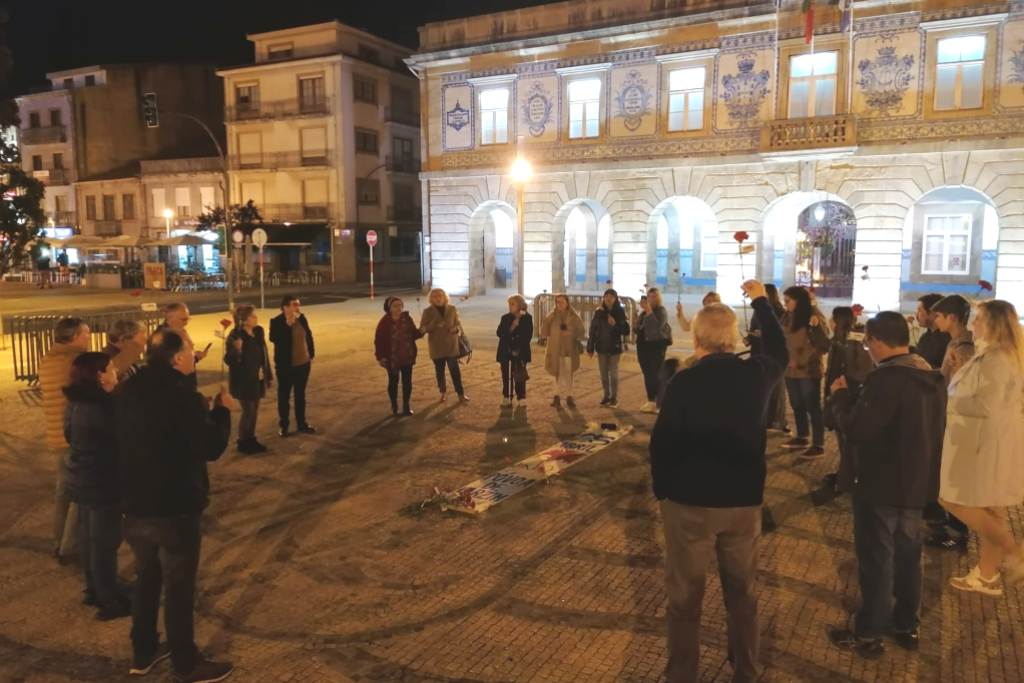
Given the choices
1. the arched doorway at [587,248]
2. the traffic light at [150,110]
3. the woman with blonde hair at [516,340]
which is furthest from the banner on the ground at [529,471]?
the arched doorway at [587,248]

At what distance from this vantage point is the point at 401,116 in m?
48.3

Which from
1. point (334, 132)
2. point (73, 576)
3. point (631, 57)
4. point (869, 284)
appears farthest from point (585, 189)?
point (73, 576)

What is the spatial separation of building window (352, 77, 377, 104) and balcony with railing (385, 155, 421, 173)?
3.49 metres

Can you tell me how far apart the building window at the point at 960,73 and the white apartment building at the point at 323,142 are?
1153 inches

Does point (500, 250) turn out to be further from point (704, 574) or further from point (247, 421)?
point (704, 574)

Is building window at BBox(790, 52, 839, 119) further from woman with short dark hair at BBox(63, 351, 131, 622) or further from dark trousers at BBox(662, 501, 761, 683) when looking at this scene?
woman with short dark hair at BBox(63, 351, 131, 622)

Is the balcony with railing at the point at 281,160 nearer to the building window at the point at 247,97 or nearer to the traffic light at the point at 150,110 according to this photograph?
the building window at the point at 247,97

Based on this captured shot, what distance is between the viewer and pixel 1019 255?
22.2 meters

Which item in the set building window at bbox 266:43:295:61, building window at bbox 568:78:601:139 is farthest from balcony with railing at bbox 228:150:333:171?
building window at bbox 568:78:601:139

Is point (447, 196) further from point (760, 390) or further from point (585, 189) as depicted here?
point (760, 390)

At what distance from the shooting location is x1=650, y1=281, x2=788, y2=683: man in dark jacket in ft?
12.1

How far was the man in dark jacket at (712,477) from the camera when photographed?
12.1 feet

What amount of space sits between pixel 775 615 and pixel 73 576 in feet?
16.2

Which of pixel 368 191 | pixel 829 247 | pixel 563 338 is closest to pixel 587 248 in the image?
pixel 829 247
